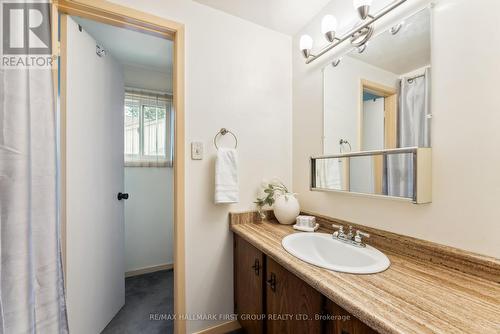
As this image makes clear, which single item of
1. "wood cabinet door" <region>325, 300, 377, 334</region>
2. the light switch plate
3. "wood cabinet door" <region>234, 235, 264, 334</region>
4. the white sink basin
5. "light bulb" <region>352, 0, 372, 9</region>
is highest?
"light bulb" <region>352, 0, 372, 9</region>

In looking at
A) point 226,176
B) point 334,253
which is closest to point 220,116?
point 226,176

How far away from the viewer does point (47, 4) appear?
0.86 m

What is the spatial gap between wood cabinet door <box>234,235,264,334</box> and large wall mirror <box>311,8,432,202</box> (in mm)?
617

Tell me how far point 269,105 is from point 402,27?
84cm

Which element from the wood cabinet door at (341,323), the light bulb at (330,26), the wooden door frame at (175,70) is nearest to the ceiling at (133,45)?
the wooden door frame at (175,70)

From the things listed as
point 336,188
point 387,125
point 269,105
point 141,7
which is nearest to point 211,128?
point 269,105

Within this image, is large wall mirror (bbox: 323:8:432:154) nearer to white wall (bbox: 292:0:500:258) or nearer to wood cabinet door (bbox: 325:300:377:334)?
white wall (bbox: 292:0:500:258)

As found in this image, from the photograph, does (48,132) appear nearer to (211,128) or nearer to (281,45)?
(211,128)

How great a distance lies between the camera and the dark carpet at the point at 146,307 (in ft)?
4.76

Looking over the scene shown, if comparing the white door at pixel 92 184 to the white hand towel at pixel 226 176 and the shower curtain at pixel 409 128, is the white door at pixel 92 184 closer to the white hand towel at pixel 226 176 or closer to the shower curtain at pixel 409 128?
the white hand towel at pixel 226 176

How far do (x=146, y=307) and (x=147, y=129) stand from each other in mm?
1662

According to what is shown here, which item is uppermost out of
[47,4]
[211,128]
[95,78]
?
[47,4]

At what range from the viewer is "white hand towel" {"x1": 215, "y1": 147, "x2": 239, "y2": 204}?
1.27 meters

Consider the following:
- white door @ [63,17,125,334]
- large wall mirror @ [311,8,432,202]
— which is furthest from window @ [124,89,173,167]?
large wall mirror @ [311,8,432,202]
